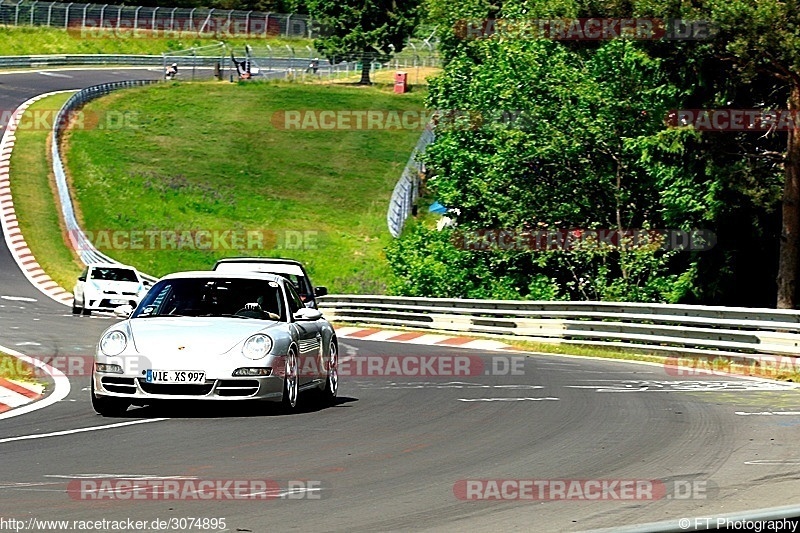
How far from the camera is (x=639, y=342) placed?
1035 inches

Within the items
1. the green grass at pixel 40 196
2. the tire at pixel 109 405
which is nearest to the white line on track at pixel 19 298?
the green grass at pixel 40 196

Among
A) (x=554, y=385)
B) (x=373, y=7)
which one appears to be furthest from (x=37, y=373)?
(x=373, y=7)

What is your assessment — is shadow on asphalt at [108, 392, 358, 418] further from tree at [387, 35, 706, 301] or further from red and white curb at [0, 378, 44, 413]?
tree at [387, 35, 706, 301]

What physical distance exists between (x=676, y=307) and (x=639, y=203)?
14.5 metres

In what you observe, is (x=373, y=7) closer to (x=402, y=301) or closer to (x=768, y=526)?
(x=402, y=301)

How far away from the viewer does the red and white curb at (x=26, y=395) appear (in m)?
13.8

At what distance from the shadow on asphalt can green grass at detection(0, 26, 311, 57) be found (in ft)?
262

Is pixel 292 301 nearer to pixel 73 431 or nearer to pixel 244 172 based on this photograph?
pixel 73 431

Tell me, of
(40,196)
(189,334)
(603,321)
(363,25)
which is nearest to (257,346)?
(189,334)

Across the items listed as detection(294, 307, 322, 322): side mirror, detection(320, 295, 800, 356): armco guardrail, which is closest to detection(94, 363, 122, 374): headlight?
detection(294, 307, 322, 322): side mirror

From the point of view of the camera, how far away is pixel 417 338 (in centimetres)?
3097

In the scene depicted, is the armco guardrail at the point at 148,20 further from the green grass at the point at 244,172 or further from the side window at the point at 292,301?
the side window at the point at 292,301

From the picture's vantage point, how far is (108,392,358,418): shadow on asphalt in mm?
13180

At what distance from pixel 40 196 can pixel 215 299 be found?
43.6 meters
